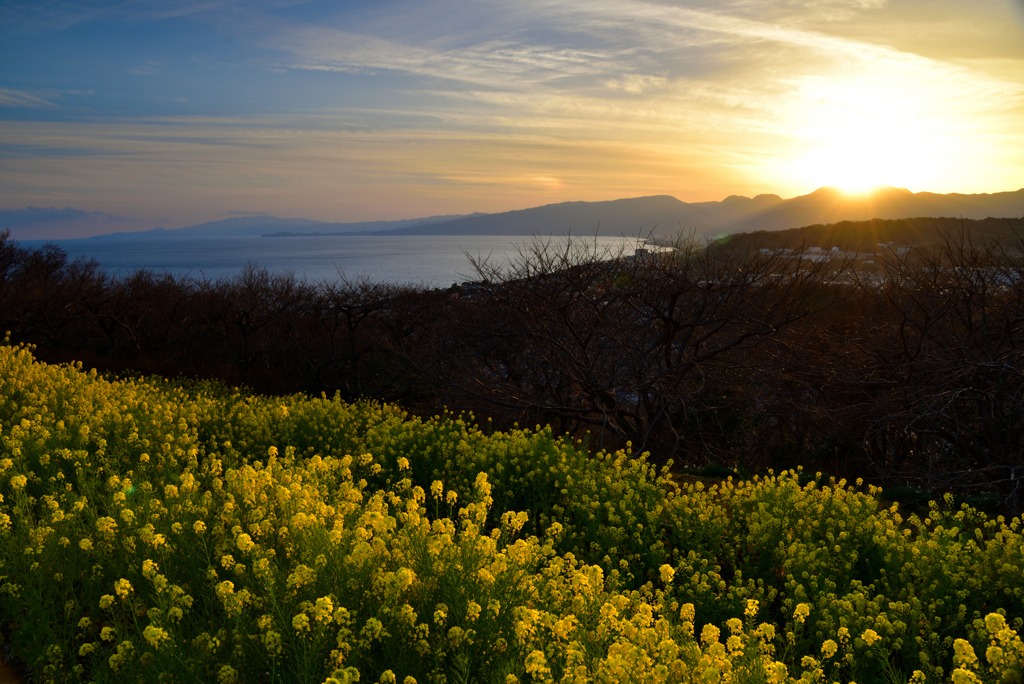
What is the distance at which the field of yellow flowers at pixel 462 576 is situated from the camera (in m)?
3.06

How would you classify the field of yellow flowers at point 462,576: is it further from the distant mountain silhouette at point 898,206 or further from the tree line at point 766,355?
the distant mountain silhouette at point 898,206

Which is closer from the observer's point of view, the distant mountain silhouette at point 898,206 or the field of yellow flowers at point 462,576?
the field of yellow flowers at point 462,576

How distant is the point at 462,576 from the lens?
11.5 ft

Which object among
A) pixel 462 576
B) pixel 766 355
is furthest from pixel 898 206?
pixel 462 576

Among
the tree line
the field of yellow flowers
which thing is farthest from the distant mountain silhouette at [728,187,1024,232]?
the field of yellow flowers

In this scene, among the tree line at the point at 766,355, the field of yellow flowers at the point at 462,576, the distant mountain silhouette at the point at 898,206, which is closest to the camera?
the field of yellow flowers at the point at 462,576

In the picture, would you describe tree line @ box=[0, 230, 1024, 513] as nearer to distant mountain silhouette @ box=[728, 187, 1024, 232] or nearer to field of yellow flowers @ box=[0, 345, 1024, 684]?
field of yellow flowers @ box=[0, 345, 1024, 684]

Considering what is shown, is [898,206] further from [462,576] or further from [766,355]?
[462,576]

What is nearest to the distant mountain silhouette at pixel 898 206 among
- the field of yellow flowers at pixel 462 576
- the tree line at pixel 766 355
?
the tree line at pixel 766 355

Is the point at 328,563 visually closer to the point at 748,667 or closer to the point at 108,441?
the point at 748,667

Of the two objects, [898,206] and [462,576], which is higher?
[898,206]

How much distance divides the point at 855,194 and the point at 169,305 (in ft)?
325

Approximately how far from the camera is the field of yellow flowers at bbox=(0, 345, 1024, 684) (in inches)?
120

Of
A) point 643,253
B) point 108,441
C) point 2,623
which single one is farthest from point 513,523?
point 643,253
